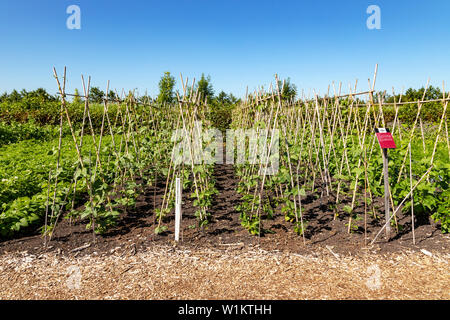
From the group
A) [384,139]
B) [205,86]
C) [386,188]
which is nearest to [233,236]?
[386,188]

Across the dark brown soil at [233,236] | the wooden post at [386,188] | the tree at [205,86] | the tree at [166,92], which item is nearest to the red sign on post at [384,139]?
the wooden post at [386,188]

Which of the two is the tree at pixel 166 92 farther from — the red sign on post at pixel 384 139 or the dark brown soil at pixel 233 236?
the red sign on post at pixel 384 139

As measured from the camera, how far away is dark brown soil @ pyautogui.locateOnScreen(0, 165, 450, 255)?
142 inches

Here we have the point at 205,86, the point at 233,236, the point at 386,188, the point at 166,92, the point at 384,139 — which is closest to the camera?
the point at 384,139

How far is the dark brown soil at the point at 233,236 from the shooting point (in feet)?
11.8

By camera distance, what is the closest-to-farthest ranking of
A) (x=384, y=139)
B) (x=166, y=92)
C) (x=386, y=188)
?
(x=384, y=139) → (x=386, y=188) → (x=166, y=92)

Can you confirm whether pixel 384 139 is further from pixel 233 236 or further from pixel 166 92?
pixel 166 92

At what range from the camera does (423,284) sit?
2.88 meters

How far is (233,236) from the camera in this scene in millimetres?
3916

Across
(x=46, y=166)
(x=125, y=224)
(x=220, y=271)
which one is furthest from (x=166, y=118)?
(x=220, y=271)

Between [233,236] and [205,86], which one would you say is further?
[205,86]
